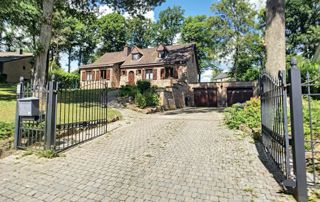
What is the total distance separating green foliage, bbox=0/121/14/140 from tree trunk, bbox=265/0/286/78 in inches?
383

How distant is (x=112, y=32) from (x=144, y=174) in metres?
47.4

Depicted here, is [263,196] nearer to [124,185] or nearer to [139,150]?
[124,185]

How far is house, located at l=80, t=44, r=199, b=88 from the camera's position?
29844 millimetres

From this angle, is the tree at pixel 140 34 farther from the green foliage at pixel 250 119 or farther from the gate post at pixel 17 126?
the gate post at pixel 17 126

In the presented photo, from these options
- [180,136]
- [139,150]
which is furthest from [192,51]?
[139,150]

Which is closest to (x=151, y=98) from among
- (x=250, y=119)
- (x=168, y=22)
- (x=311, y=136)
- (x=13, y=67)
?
(x=250, y=119)

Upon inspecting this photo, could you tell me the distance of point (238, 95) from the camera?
92.3 feet

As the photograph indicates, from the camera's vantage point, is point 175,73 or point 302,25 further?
point 302,25

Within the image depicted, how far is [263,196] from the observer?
12.3ft

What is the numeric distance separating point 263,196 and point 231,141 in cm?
396

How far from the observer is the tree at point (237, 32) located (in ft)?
101

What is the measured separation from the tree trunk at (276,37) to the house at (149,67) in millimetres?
19513

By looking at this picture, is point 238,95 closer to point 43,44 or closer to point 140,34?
point 43,44

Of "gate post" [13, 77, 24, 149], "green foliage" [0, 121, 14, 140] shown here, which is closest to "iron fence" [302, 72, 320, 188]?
"gate post" [13, 77, 24, 149]
